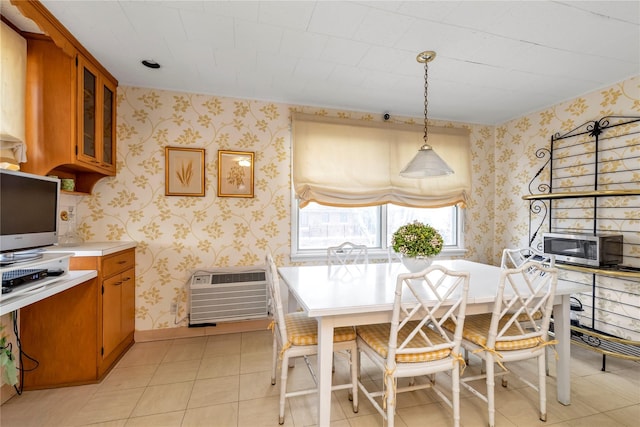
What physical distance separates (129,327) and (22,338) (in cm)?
73

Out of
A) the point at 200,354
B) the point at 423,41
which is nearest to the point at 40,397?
the point at 200,354

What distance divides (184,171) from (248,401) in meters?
2.08

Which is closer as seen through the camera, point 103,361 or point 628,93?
point 103,361

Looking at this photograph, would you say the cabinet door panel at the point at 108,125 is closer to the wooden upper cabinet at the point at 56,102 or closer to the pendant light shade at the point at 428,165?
the wooden upper cabinet at the point at 56,102

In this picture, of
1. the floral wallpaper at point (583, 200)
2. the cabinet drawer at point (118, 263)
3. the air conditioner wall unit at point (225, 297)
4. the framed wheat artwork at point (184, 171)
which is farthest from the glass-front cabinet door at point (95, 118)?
the floral wallpaper at point (583, 200)

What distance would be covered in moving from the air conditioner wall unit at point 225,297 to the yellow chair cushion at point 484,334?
1690 mm

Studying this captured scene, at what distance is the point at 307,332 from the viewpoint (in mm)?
1788

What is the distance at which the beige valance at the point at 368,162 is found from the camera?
10.4ft

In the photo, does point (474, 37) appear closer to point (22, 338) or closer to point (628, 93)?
point (628, 93)

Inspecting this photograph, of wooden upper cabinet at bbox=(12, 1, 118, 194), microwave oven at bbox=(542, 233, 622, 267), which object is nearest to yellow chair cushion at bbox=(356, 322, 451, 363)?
microwave oven at bbox=(542, 233, 622, 267)

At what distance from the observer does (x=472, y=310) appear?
1.72 m

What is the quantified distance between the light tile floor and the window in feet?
4.32

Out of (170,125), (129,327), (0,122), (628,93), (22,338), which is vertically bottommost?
(129,327)

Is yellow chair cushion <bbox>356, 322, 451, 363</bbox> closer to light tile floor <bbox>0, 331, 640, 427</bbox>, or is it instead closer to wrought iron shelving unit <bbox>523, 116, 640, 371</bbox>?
light tile floor <bbox>0, 331, 640, 427</bbox>
